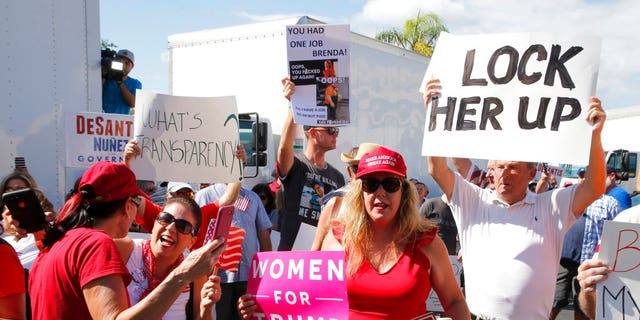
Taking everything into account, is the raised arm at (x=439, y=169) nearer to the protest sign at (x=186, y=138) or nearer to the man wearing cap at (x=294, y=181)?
the man wearing cap at (x=294, y=181)

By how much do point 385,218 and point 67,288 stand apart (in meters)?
1.48

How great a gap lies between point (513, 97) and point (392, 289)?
1349mm

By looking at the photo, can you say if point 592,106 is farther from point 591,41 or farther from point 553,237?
point 553,237

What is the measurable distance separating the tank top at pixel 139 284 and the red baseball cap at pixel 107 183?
2.39 ft

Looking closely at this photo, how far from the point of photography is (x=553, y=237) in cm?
338

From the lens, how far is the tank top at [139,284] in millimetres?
3082

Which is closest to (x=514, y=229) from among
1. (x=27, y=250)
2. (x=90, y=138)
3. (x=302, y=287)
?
(x=302, y=287)

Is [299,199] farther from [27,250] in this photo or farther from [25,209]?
[25,209]

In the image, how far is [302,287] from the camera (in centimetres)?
285

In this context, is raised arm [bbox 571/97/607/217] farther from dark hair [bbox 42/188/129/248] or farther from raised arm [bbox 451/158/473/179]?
dark hair [bbox 42/188/129/248]

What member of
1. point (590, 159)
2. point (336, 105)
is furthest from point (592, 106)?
point (336, 105)

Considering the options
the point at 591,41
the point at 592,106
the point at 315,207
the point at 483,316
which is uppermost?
the point at 591,41

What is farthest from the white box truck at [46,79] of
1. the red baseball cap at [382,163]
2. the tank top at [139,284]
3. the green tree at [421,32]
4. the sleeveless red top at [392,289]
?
the green tree at [421,32]

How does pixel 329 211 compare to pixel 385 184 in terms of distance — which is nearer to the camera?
pixel 385 184
